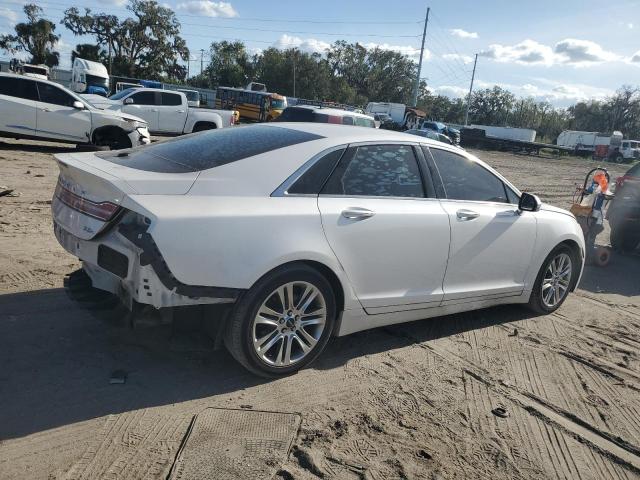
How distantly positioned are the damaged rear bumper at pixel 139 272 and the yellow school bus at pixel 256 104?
35.3m

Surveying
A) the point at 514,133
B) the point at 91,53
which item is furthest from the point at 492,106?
the point at 91,53

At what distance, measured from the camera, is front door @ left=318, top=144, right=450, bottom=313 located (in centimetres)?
361

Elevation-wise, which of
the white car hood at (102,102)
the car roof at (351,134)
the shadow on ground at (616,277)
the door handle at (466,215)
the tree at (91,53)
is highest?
the tree at (91,53)

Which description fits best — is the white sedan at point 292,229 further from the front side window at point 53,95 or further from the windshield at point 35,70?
the windshield at point 35,70

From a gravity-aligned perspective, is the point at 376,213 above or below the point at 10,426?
above

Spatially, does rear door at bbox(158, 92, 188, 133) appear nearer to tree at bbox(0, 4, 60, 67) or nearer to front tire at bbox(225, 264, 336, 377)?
front tire at bbox(225, 264, 336, 377)

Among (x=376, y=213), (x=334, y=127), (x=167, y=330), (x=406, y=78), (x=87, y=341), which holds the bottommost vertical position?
(x=87, y=341)

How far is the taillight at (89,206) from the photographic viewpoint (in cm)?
312

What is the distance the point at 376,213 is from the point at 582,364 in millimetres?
2129

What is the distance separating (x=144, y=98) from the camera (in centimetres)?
1755

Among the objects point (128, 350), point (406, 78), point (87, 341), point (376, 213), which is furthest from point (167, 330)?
point (406, 78)

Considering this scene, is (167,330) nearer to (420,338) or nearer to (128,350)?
(128,350)

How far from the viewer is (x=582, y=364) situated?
4281 millimetres

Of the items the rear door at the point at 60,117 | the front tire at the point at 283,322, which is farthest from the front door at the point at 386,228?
the rear door at the point at 60,117
